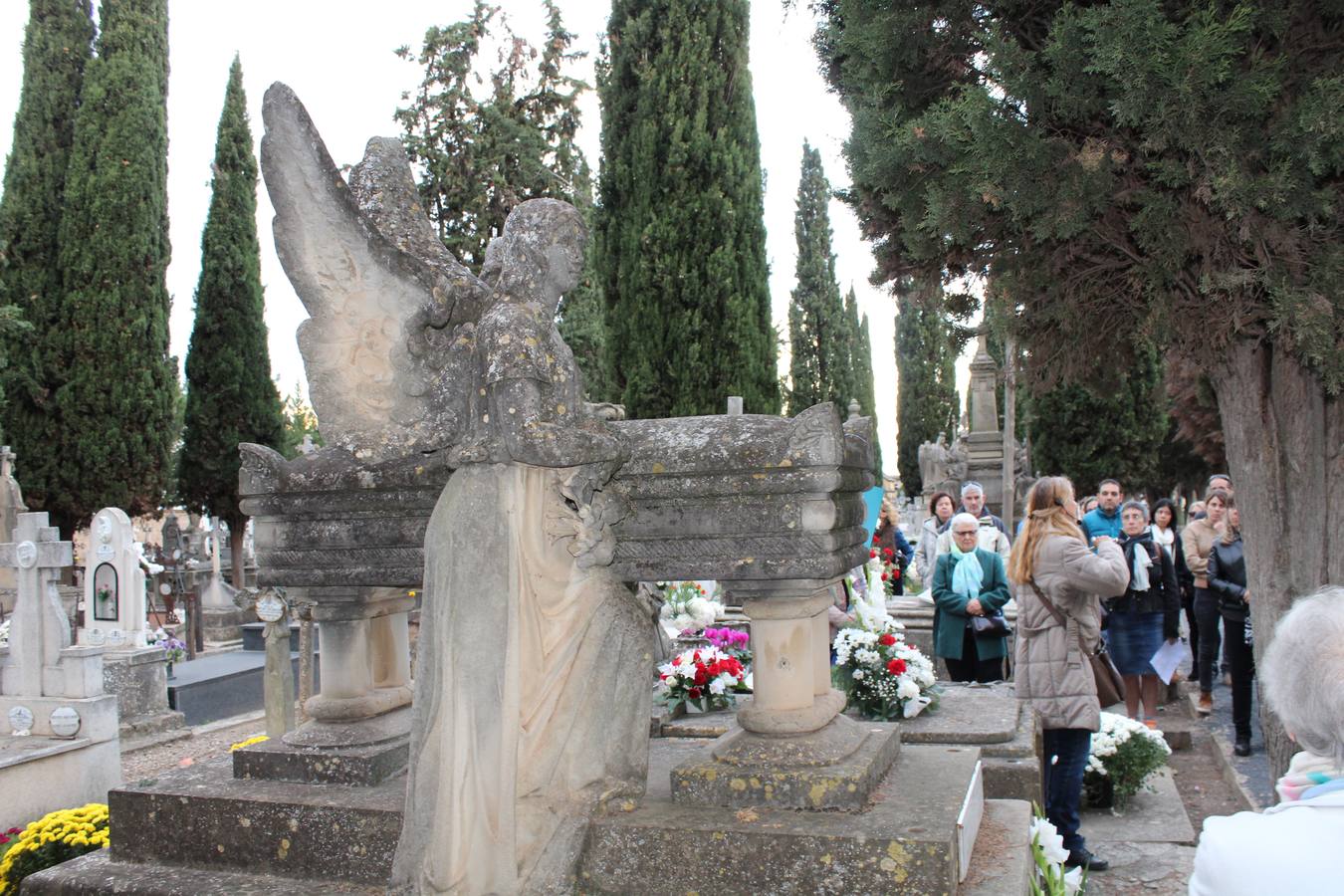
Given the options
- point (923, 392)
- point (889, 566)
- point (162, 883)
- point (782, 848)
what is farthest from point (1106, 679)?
point (923, 392)

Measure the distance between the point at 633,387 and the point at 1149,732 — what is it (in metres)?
10.7

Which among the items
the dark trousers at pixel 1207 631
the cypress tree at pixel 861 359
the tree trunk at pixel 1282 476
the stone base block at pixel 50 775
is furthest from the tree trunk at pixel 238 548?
the cypress tree at pixel 861 359

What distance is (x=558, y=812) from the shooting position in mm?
3416

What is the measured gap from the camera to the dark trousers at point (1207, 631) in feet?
28.3

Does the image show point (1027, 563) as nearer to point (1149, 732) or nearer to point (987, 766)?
point (987, 766)

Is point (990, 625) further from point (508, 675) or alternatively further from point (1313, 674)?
point (1313, 674)

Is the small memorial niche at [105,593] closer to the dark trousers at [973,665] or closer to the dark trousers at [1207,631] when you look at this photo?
the dark trousers at [973,665]

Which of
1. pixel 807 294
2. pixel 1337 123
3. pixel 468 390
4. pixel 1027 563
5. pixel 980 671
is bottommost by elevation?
pixel 980 671

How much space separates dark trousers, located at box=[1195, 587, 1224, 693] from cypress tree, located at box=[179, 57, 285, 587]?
60.4 ft

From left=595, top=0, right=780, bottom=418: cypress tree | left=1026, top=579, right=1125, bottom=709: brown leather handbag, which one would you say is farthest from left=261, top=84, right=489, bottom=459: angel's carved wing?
left=595, top=0, right=780, bottom=418: cypress tree

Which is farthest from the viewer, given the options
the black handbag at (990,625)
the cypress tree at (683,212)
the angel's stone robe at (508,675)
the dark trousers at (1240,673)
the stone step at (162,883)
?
the cypress tree at (683,212)

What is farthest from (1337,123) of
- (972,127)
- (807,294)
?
(807,294)

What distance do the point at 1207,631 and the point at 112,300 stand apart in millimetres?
18250

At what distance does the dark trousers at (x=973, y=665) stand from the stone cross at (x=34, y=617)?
243 inches
